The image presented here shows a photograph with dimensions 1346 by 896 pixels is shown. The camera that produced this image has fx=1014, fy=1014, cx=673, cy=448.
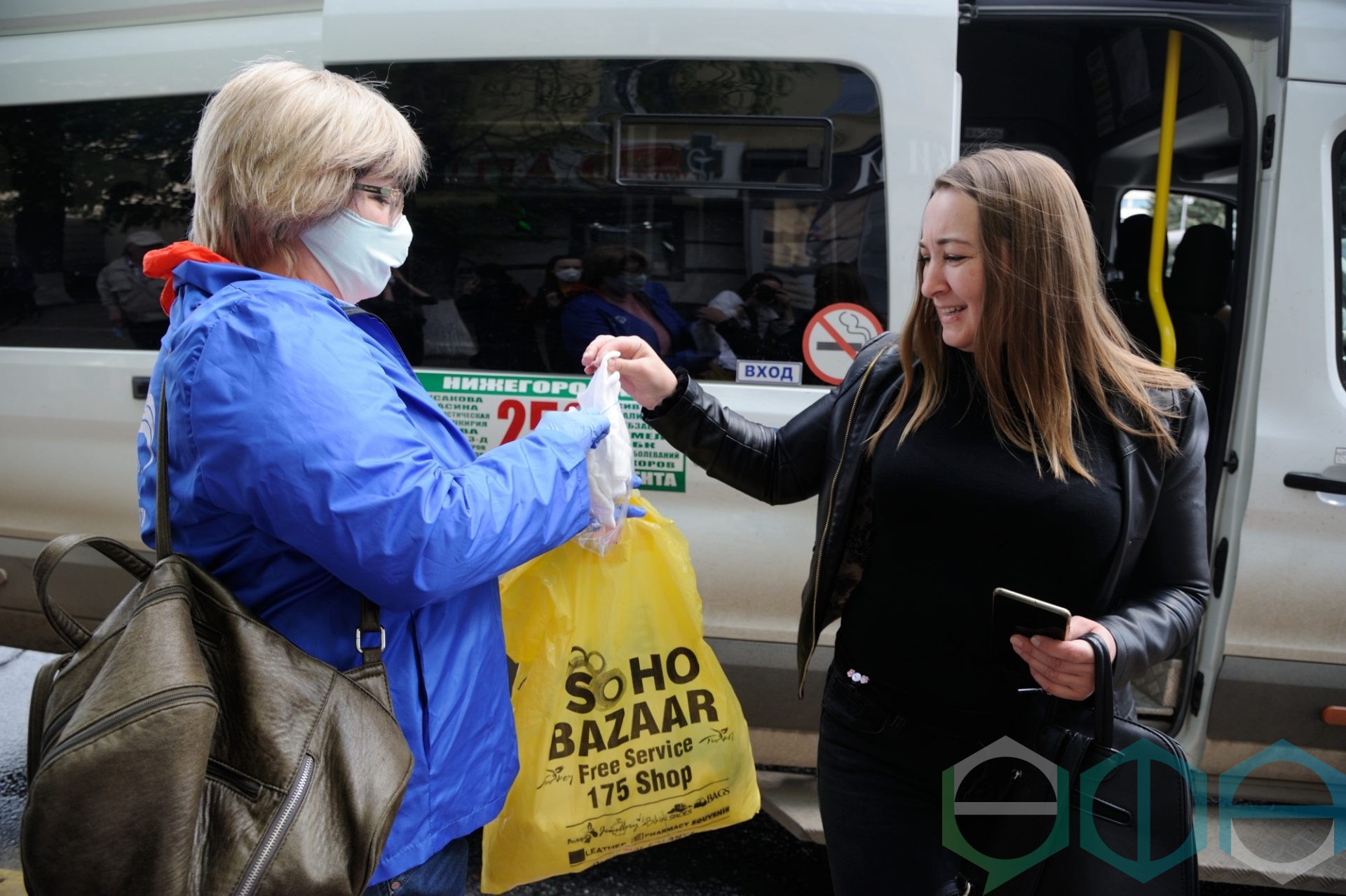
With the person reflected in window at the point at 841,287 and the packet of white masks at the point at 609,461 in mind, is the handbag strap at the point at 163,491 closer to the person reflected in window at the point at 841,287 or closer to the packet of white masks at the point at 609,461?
the packet of white masks at the point at 609,461

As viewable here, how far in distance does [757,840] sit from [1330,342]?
2.10 meters

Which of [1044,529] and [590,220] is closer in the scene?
[1044,529]

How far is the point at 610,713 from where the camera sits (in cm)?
187

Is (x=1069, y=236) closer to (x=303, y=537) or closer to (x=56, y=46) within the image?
(x=303, y=537)

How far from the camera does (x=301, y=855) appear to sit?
1.12m

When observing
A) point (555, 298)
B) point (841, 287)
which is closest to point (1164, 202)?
point (841, 287)

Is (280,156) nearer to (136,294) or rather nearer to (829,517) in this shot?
(829,517)

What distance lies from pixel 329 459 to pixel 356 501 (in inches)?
2.2

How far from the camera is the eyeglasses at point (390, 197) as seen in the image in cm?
136

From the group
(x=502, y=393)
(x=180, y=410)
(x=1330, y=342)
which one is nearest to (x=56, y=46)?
(x=502, y=393)

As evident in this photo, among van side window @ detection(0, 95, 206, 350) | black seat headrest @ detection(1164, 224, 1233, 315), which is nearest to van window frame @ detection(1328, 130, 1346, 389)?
black seat headrest @ detection(1164, 224, 1233, 315)

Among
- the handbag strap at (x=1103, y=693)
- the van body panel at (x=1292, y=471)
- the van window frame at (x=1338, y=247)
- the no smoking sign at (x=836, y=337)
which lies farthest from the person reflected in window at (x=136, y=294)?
the van window frame at (x=1338, y=247)

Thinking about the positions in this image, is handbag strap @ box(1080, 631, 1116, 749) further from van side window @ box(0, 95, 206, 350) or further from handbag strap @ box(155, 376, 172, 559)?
van side window @ box(0, 95, 206, 350)

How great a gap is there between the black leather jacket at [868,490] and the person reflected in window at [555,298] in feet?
2.75
